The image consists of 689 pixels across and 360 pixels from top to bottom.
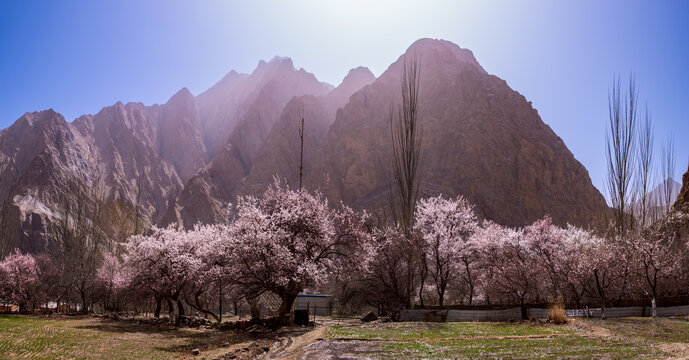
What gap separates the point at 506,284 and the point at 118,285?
37.6m

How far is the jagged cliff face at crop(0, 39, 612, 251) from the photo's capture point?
81500mm

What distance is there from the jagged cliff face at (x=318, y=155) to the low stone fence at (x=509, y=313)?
5116 centimetres

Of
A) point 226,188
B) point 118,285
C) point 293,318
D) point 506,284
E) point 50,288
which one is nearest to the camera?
point 293,318

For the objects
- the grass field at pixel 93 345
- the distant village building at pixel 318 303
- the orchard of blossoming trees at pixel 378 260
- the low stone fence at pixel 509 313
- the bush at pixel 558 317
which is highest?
the orchard of blossoming trees at pixel 378 260

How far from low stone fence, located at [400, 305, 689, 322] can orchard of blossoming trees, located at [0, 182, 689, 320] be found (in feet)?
2.53

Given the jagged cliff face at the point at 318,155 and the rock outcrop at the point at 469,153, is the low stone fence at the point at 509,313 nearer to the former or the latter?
the rock outcrop at the point at 469,153

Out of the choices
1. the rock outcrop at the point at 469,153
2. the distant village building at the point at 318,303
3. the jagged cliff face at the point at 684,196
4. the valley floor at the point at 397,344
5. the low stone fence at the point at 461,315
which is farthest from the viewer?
the rock outcrop at the point at 469,153

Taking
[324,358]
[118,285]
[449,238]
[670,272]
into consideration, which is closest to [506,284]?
[449,238]

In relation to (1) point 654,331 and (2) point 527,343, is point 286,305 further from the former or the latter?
(1) point 654,331

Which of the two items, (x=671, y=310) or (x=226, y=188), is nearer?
(x=671, y=310)

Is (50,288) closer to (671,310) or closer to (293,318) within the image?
(293,318)

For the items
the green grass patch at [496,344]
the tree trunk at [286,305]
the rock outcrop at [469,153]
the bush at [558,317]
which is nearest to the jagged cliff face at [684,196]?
the rock outcrop at [469,153]

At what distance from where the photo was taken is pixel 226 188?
114625 mm

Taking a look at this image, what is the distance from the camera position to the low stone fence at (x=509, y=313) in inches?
916
